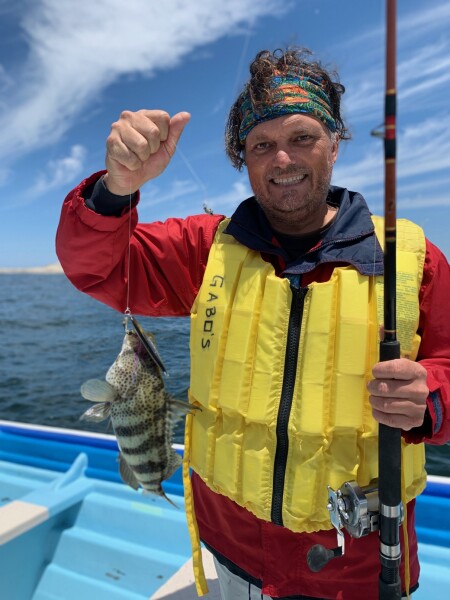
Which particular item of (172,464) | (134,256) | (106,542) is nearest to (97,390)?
(172,464)

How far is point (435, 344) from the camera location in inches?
82.4

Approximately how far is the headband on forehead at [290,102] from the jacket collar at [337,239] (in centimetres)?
41

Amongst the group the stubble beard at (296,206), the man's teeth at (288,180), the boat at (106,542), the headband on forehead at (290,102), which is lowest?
the boat at (106,542)

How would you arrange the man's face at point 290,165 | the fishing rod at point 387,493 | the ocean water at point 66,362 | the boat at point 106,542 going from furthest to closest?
the ocean water at point 66,362
the boat at point 106,542
the man's face at point 290,165
the fishing rod at point 387,493

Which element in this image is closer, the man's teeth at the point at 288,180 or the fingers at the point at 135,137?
the fingers at the point at 135,137

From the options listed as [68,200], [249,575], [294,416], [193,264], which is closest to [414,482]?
[294,416]

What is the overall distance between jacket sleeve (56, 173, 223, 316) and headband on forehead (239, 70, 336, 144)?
60cm

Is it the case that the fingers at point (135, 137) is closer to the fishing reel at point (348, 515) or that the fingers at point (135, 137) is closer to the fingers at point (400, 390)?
the fingers at point (400, 390)

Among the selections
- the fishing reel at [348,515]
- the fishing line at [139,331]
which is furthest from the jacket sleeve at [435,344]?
the fishing line at [139,331]

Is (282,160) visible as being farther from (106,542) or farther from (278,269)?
(106,542)

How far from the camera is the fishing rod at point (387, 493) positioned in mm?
1765

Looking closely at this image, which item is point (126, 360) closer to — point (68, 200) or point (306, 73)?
point (68, 200)

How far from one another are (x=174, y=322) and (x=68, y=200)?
9.99 feet

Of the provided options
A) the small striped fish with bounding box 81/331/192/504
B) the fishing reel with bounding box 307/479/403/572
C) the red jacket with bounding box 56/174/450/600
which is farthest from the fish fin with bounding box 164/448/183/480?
the fishing reel with bounding box 307/479/403/572
